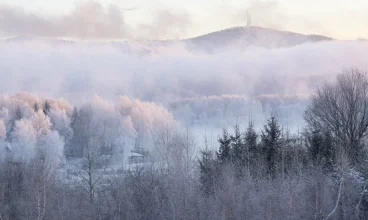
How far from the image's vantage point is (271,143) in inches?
1224

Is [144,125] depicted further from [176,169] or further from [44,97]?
[176,169]

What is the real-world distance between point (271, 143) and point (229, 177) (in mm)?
6296

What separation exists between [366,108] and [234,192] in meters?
13.7

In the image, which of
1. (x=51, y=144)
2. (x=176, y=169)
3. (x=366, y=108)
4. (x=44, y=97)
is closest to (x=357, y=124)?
(x=366, y=108)

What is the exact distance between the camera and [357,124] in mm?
34375

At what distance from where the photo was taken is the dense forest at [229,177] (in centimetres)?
2359

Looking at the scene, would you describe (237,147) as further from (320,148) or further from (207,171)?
(320,148)

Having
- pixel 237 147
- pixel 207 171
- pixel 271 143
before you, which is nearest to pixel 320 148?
pixel 271 143

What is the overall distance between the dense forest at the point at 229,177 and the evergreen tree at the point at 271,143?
0.16ft

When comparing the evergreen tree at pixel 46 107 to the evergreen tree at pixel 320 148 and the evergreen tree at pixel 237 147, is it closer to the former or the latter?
the evergreen tree at pixel 237 147

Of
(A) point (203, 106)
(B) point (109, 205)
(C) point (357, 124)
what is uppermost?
(A) point (203, 106)

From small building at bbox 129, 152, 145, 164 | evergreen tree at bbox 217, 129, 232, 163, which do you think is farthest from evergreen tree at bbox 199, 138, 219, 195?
small building at bbox 129, 152, 145, 164

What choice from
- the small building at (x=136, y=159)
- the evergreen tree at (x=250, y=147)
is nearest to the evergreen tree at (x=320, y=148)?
the evergreen tree at (x=250, y=147)

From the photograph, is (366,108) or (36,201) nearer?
(36,201)
